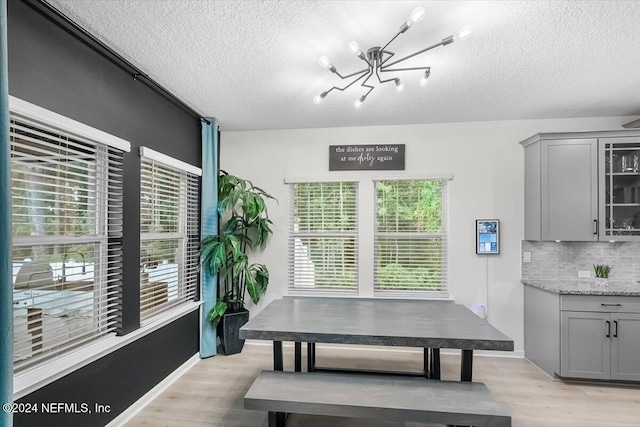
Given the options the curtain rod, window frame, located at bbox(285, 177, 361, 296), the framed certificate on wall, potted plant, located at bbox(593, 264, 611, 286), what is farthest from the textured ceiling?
potted plant, located at bbox(593, 264, 611, 286)

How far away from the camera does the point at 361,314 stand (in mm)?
2465

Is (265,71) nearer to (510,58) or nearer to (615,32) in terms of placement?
(510,58)

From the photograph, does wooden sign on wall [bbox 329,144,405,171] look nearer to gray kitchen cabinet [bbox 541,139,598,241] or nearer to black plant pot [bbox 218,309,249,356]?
gray kitchen cabinet [bbox 541,139,598,241]

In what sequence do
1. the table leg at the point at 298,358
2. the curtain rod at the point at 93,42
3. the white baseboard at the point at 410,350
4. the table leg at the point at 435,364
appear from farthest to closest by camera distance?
the white baseboard at the point at 410,350 < the table leg at the point at 298,358 < the table leg at the point at 435,364 < the curtain rod at the point at 93,42

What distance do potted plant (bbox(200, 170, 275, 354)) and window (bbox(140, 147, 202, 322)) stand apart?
0.22 metres

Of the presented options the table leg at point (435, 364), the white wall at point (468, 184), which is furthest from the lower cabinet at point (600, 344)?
the table leg at point (435, 364)

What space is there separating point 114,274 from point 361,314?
186 cm

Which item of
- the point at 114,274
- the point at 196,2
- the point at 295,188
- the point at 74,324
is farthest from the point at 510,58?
the point at 74,324

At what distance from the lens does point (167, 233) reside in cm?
304

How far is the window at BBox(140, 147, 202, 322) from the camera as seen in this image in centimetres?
272

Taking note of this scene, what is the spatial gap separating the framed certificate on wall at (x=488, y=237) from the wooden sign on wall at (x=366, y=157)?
113cm

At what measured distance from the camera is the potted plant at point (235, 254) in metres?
3.46

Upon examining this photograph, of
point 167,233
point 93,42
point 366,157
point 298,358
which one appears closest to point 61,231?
point 167,233

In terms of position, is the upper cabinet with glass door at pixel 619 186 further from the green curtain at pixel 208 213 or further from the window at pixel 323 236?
the green curtain at pixel 208 213
